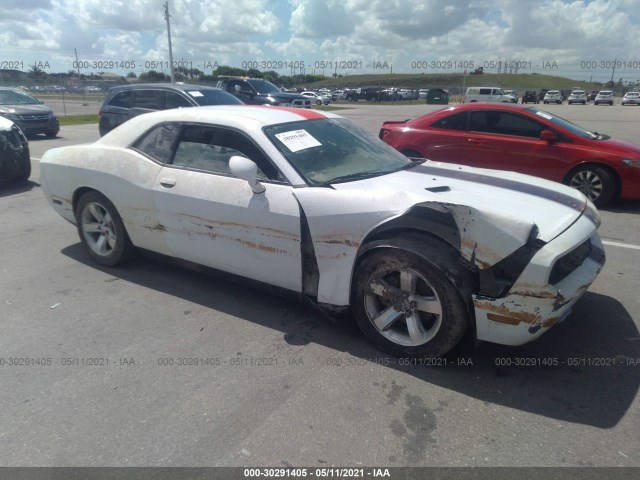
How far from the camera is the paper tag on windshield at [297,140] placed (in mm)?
3615

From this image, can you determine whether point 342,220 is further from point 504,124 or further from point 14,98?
point 14,98

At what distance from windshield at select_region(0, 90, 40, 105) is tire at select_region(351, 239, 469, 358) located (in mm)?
15791

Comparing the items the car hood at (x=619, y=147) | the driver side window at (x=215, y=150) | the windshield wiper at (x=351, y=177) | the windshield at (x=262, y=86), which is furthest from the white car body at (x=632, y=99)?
the driver side window at (x=215, y=150)

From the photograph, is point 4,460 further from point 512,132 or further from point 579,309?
point 512,132

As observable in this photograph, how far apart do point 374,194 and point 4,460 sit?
96.1 inches

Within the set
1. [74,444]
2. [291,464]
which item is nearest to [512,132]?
[291,464]

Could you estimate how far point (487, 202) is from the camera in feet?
9.98

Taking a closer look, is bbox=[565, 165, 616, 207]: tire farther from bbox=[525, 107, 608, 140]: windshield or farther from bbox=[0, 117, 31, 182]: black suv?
bbox=[0, 117, 31, 182]: black suv

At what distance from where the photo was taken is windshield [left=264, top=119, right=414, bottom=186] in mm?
3510

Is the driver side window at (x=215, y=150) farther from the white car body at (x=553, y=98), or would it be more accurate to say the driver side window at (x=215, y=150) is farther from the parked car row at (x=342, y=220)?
the white car body at (x=553, y=98)

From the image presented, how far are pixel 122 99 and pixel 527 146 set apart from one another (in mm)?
8615

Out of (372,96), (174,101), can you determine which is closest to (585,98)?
(372,96)

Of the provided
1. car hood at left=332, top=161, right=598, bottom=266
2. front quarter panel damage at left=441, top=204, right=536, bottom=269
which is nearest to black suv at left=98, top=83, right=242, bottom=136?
car hood at left=332, top=161, right=598, bottom=266

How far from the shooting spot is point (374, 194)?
316 cm
